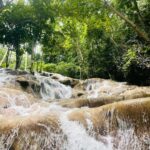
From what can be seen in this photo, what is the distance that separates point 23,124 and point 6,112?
2.96 metres

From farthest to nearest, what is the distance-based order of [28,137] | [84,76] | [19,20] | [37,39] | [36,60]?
[36,60], [84,76], [37,39], [19,20], [28,137]

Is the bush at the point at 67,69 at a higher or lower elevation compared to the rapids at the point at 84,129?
higher

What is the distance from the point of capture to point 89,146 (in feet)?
23.6

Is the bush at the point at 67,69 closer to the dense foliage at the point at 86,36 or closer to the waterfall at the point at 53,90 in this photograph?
the dense foliage at the point at 86,36

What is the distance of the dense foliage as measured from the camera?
2000 centimetres

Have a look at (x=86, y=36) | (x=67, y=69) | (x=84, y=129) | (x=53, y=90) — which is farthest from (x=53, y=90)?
(x=67, y=69)

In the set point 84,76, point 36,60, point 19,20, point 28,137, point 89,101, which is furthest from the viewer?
point 36,60

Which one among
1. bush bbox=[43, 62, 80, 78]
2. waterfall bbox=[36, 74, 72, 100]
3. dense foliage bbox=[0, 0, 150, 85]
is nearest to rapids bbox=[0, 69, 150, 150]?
dense foliage bbox=[0, 0, 150, 85]

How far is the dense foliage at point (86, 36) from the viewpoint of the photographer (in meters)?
20.0

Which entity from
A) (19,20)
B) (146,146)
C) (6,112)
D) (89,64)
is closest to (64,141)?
(146,146)

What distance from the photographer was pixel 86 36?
98.8 feet

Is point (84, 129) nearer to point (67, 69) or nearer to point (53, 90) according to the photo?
point (53, 90)

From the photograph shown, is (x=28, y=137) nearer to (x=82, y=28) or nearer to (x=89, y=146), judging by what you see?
(x=89, y=146)

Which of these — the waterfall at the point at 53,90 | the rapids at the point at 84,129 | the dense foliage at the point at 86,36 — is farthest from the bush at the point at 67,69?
the rapids at the point at 84,129
